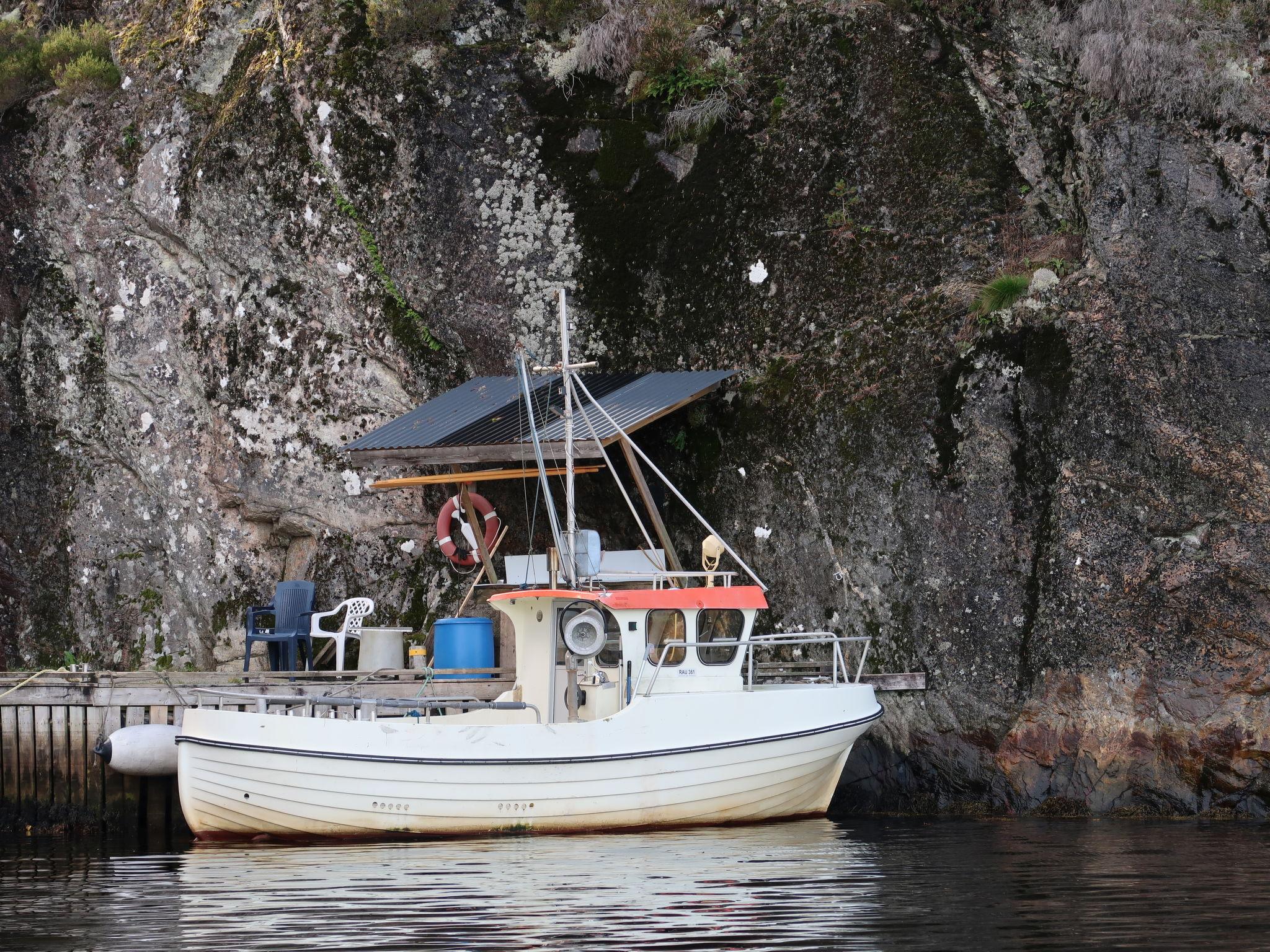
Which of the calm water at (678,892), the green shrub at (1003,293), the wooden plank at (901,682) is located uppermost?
the green shrub at (1003,293)

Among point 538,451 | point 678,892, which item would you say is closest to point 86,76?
point 538,451

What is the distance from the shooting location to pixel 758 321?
19.5 meters

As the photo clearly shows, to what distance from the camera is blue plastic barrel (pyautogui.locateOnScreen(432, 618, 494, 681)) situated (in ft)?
56.7

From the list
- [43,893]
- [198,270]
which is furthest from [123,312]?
[43,893]

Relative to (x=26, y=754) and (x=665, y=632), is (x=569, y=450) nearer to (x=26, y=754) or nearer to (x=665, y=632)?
(x=665, y=632)

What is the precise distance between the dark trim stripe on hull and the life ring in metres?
5.22

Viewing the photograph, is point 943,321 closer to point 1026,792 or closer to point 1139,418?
point 1139,418

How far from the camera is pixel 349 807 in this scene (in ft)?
45.4

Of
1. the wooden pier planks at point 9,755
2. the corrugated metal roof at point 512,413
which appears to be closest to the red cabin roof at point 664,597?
the corrugated metal roof at point 512,413

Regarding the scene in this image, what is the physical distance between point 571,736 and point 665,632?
1.72m

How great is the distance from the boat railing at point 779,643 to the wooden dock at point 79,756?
456 centimetres

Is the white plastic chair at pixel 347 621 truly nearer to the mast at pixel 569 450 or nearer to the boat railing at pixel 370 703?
the boat railing at pixel 370 703

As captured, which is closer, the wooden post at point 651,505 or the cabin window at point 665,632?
the cabin window at point 665,632

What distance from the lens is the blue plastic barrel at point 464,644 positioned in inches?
680
